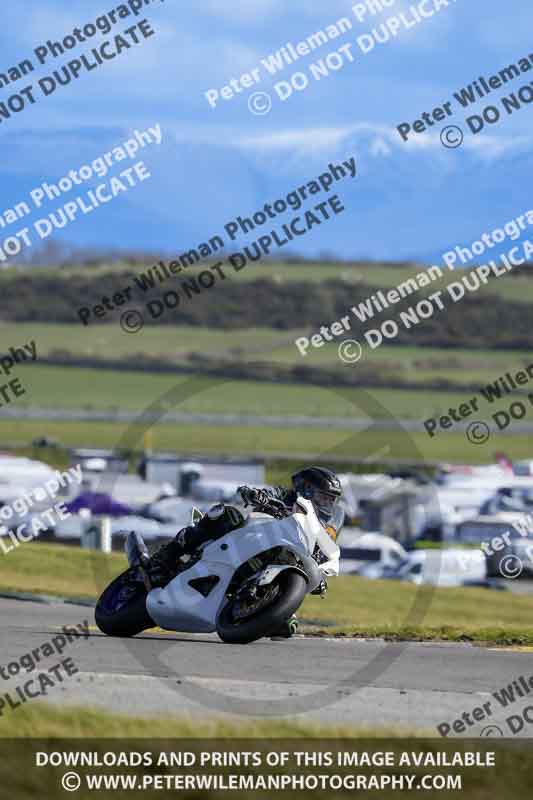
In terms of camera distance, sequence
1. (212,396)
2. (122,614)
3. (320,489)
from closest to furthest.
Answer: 1. (320,489)
2. (122,614)
3. (212,396)

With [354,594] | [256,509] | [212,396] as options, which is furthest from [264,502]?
[212,396]

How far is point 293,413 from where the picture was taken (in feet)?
319

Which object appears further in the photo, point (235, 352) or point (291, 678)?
point (235, 352)

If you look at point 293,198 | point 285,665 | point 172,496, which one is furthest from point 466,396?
point 285,665

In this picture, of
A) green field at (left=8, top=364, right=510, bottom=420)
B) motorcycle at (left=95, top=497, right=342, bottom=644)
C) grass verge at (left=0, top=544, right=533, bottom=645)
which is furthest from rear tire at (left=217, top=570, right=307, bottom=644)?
green field at (left=8, top=364, right=510, bottom=420)

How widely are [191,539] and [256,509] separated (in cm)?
60

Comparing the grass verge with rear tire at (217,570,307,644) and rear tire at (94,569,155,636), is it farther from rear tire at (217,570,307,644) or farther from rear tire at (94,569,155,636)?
rear tire at (217,570,307,644)

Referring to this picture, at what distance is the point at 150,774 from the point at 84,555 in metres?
19.7

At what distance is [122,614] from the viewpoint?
13023mm

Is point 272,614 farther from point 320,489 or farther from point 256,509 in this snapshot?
point 320,489

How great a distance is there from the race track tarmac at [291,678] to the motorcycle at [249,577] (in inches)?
13.3

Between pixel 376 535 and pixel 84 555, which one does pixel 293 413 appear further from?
pixel 84 555

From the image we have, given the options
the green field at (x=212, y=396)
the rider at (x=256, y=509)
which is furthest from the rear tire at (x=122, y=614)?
the green field at (x=212, y=396)

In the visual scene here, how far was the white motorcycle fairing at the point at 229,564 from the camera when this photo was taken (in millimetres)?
11945
